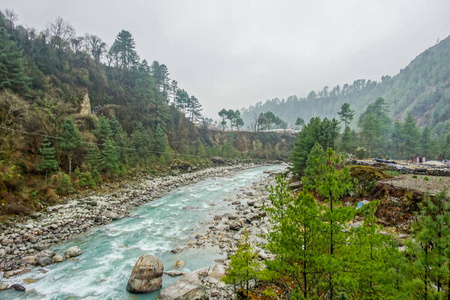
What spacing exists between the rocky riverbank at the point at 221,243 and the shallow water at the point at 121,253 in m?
0.68

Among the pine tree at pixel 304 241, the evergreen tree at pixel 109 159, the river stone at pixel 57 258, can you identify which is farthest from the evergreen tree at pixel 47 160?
the pine tree at pixel 304 241

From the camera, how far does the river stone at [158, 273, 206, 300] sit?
7.24 metres

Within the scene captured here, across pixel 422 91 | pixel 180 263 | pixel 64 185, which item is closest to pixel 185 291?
pixel 180 263

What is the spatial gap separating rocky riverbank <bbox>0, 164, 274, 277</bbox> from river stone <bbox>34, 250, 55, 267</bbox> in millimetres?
210

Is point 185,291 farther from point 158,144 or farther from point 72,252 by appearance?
point 158,144

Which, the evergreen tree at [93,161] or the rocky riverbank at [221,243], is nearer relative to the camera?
the rocky riverbank at [221,243]

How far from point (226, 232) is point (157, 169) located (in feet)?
81.6

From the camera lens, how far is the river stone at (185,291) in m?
7.24

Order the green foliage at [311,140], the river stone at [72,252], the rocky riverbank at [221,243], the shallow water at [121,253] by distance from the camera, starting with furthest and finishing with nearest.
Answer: the green foliage at [311,140]
the river stone at [72,252]
the shallow water at [121,253]
the rocky riverbank at [221,243]

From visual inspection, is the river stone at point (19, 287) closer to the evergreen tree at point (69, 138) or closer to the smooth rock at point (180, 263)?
the smooth rock at point (180, 263)

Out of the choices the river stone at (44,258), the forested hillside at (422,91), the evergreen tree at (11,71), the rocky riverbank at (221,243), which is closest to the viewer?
the rocky riverbank at (221,243)

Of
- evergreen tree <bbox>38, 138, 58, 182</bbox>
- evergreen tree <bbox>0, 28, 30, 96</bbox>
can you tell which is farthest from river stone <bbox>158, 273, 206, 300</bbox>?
evergreen tree <bbox>0, 28, 30, 96</bbox>

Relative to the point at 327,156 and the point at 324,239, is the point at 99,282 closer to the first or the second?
the point at 324,239

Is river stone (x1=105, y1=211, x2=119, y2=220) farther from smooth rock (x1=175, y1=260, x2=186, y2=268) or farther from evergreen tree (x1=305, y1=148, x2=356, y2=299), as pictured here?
evergreen tree (x1=305, y1=148, x2=356, y2=299)
